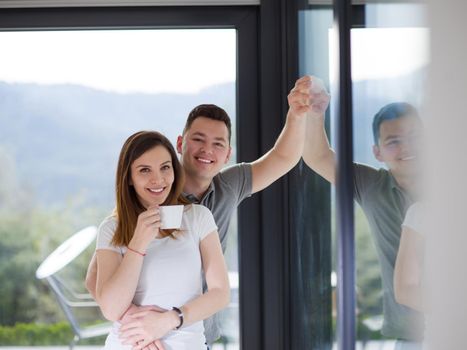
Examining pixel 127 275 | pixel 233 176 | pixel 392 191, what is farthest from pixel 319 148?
pixel 392 191

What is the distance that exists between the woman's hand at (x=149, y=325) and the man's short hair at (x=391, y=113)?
0.79m

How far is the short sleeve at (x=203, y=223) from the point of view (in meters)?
2.13

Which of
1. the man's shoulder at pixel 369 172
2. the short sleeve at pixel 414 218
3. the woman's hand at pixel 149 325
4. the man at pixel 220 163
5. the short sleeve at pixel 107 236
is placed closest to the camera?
the short sleeve at pixel 414 218

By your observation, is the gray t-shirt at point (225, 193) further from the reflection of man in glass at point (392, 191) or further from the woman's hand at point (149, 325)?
the reflection of man in glass at point (392, 191)

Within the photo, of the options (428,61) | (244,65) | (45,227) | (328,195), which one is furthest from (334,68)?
(45,227)

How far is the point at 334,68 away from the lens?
186cm

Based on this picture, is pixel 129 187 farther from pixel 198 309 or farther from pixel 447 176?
pixel 447 176

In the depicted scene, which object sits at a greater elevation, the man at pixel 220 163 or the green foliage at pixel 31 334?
the man at pixel 220 163

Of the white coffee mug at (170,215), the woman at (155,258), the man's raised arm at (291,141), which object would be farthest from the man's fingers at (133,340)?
the man's raised arm at (291,141)

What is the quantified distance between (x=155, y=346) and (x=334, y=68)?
2.78 feet

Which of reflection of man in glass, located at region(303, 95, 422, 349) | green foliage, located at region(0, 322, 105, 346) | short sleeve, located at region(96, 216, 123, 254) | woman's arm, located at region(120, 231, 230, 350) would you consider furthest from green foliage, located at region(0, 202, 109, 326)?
reflection of man in glass, located at region(303, 95, 422, 349)

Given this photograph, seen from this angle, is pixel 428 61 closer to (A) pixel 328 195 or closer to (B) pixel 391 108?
(B) pixel 391 108

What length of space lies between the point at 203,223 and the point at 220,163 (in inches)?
14.9

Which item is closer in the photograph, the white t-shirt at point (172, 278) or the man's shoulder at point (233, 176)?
the white t-shirt at point (172, 278)
